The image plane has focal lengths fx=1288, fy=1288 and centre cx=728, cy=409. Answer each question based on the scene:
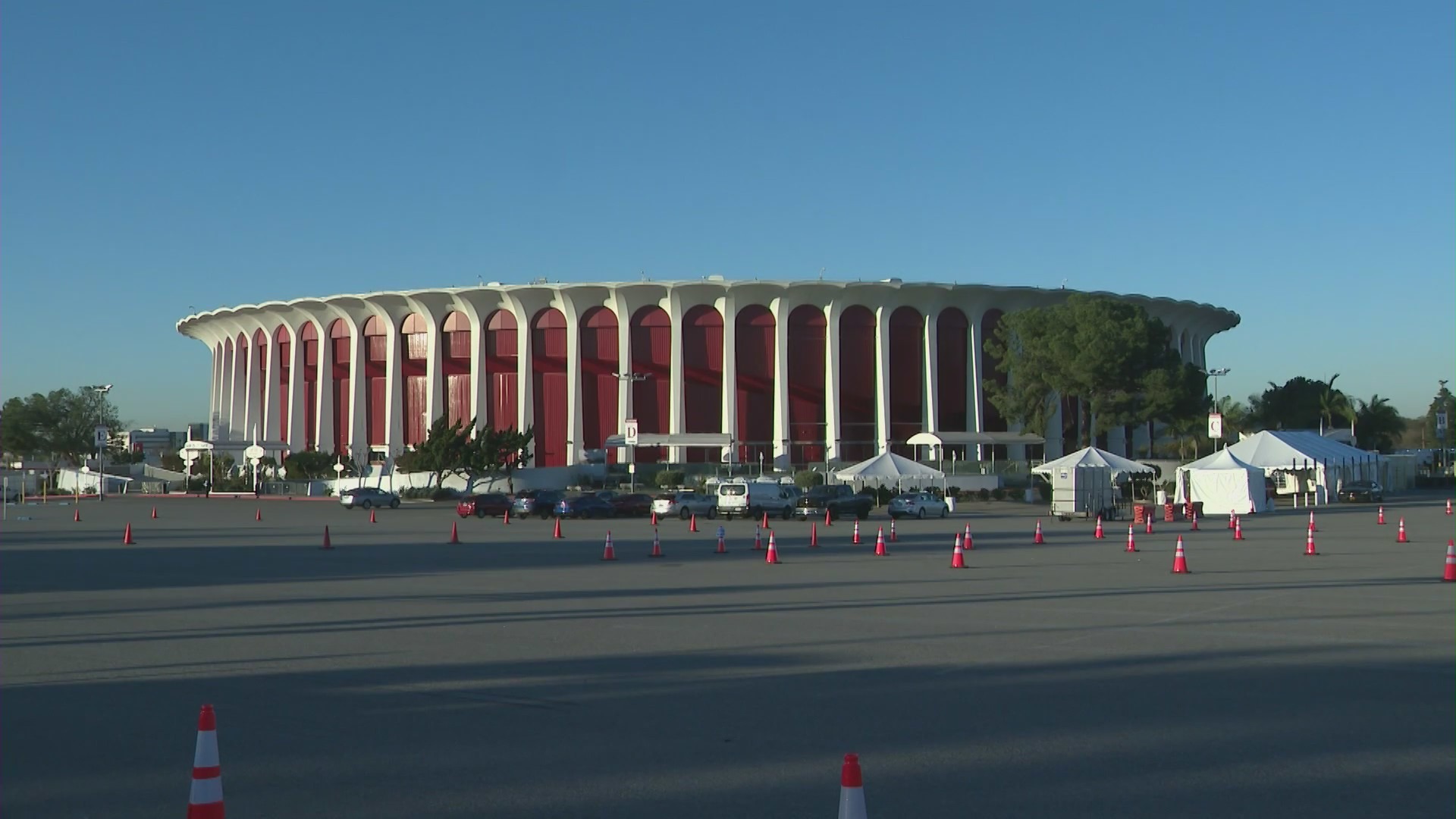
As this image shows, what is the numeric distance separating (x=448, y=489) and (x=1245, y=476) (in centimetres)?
4315

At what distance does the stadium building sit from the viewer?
8681 centimetres

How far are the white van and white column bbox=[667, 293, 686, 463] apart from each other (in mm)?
35843

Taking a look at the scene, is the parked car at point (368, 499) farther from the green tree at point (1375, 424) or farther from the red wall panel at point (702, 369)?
the green tree at point (1375, 424)

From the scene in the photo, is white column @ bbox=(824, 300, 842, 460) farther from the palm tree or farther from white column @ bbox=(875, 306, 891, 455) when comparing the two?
the palm tree

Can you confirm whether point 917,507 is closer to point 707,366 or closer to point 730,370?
point 730,370

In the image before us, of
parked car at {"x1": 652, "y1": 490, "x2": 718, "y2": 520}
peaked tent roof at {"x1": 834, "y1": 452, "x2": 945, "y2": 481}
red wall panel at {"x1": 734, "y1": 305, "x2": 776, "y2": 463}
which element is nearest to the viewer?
parked car at {"x1": 652, "y1": 490, "x2": 718, "y2": 520}

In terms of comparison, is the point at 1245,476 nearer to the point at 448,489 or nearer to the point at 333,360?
the point at 448,489

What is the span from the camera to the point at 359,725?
9.88 m

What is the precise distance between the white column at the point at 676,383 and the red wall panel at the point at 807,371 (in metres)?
7.64

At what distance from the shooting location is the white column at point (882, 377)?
3430 inches

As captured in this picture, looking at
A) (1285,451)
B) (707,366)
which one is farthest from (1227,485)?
(707,366)

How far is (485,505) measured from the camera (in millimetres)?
55000

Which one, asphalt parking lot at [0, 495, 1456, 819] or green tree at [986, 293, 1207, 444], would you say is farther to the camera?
green tree at [986, 293, 1207, 444]

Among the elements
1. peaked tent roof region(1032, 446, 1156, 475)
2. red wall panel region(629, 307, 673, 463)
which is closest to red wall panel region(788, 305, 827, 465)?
red wall panel region(629, 307, 673, 463)
